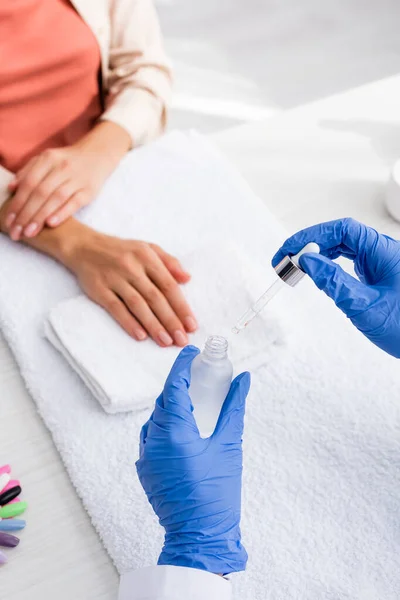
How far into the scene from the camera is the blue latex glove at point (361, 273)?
837 millimetres

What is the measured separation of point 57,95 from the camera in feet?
4.08

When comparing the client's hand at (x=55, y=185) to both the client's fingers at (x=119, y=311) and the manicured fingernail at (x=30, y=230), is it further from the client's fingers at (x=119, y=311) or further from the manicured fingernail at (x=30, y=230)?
the client's fingers at (x=119, y=311)

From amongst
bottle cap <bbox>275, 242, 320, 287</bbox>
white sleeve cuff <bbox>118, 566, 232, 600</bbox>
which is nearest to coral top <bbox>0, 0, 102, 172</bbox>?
bottle cap <bbox>275, 242, 320, 287</bbox>

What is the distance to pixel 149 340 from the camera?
0.96 m

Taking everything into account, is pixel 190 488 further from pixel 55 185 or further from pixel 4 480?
pixel 55 185

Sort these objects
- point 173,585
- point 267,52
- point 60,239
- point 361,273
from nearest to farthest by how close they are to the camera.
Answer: point 173,585
point 361,273
point 60,239
point 267,52

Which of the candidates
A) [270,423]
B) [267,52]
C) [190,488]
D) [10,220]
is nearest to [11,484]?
[190,488]

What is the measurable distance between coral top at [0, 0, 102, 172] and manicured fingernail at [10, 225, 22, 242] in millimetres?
198

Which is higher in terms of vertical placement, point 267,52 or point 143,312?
point 143,312

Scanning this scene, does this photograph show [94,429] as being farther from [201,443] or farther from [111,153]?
[111,153]

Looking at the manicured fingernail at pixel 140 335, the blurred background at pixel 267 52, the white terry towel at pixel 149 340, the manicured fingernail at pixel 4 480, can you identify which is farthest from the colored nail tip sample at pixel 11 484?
the blurred background at pixel 267 52

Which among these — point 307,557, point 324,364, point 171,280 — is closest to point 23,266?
point 171,280

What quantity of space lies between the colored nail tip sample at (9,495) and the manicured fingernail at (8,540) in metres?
0.04

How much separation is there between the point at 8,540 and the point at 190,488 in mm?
202
